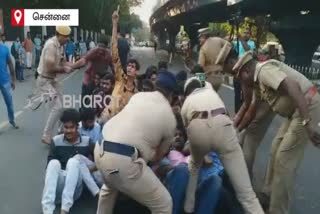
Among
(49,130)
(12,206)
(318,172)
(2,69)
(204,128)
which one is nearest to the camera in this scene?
(204,128)

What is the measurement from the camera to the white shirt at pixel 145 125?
384 centimetres

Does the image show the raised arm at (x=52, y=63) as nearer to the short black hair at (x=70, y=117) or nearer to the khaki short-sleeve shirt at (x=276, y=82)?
the short black hair at (x=70, y=117)

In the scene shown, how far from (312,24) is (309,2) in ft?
5.24

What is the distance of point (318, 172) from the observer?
7.31 m

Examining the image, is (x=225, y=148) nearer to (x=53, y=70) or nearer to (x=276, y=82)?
(x=276, y=82)

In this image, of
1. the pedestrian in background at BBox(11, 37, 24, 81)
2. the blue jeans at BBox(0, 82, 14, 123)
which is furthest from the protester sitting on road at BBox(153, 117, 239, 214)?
the pedestrian in background at BBox(11, 37, 24, 81)

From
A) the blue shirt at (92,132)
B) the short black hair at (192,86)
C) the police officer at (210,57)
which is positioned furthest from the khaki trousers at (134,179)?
the police officer at (210,57)

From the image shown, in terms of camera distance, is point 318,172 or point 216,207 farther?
point 318,172

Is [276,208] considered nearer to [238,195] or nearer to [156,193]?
[238,195]

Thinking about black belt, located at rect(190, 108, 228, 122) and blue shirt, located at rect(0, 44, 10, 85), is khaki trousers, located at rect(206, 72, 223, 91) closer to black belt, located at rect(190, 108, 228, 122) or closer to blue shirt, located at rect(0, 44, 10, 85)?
black belt, located at rect(190, 108, 228, 122)

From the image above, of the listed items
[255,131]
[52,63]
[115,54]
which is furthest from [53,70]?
[255,131]

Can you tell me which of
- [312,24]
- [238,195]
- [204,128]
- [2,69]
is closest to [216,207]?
[238,195]

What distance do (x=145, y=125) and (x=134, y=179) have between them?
1.33 ft

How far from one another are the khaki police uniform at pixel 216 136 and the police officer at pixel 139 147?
40 centimetres
